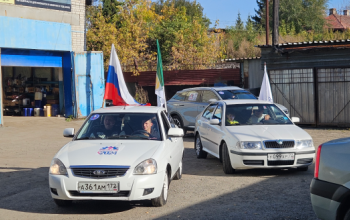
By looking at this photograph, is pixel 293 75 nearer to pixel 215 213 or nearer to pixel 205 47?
pixel 215 213

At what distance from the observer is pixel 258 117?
9539mm

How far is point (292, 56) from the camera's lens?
1811 centimetres

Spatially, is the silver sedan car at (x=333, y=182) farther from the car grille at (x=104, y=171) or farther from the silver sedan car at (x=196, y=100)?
the silver sedan car at (x=196, y=100)

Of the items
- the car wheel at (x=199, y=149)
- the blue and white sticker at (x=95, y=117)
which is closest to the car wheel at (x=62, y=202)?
the blue and white sticker at (x=95, y=117)

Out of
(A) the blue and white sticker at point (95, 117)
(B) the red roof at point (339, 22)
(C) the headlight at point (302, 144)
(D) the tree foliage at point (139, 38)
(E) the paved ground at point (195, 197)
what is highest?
(B) the red roof at point (339, 22)

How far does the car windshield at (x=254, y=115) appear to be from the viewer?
371 inches

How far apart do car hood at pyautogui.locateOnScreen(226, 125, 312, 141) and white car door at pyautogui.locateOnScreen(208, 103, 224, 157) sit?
1.20 ft

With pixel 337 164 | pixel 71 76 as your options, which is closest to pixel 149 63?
pixel 71 76

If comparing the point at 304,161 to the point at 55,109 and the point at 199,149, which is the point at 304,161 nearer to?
the point at 199,149

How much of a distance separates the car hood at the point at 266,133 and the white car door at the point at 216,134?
0.36 metres

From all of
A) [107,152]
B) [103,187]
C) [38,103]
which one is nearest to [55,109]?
[38,103]

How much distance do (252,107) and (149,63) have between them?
80.7ft

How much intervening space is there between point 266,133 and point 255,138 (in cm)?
33

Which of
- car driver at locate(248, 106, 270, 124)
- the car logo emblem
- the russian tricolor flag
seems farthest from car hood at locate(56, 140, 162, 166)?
the russian tricolor flag
